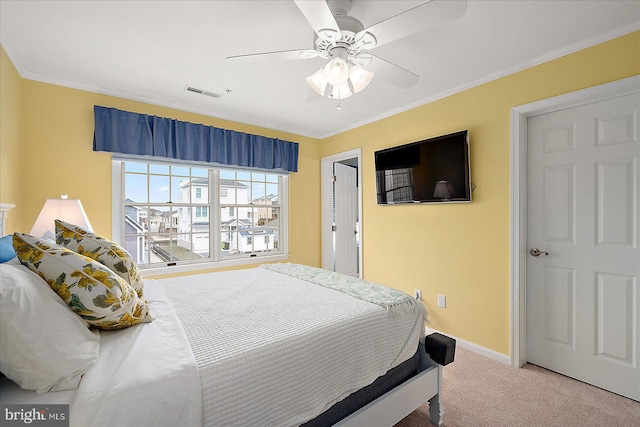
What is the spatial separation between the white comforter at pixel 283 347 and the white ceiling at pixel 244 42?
1.51m

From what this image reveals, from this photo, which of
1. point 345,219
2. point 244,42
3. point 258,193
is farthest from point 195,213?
point 345,219

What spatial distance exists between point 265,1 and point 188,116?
2.00m

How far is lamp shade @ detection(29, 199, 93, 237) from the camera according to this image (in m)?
2.20

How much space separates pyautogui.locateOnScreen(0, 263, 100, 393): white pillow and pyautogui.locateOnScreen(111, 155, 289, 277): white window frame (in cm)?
219

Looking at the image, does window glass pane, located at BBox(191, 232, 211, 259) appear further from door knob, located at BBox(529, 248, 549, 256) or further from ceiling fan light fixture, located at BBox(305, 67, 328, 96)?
door knob, located at BBox(529, 248, 549, 256)

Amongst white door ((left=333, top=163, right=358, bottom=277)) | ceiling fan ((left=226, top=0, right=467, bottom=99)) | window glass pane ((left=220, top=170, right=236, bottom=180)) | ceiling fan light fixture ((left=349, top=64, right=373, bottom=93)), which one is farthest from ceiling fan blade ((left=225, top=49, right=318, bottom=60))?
white door ((left=333, top=163, right=358, bottom=277))

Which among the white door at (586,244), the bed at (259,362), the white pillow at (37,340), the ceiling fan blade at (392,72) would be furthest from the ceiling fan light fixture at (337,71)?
the white door at (586,244)

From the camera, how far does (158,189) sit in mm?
3234

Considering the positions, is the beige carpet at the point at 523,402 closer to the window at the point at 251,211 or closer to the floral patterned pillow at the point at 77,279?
the floral patterned pillow at the point at 77,279

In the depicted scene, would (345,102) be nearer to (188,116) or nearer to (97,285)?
(188,116)

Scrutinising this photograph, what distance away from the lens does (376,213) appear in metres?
3.61

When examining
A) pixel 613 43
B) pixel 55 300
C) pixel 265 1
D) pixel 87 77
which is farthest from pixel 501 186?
pixel 87 77

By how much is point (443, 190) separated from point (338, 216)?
1.96m

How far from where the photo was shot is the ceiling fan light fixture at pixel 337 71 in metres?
1.67
